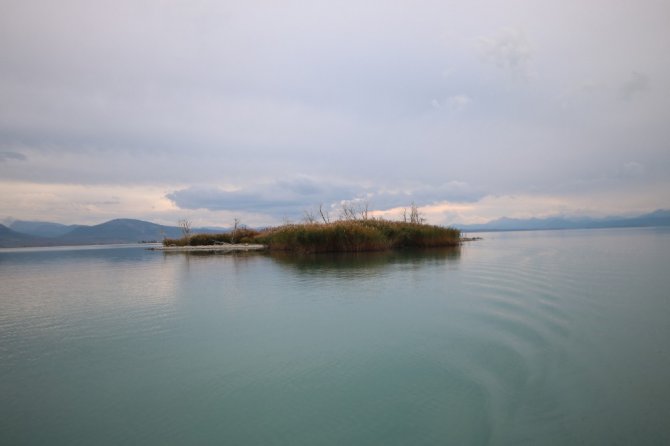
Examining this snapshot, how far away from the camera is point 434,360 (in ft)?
13.8

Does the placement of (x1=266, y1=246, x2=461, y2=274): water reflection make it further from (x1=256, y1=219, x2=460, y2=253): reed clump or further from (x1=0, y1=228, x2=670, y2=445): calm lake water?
(x1=0, y1=228, x2=670, y2=445): calm lake water

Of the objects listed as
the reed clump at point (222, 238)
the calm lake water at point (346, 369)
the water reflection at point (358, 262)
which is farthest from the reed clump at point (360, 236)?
the calm lake water at point (346, 369)

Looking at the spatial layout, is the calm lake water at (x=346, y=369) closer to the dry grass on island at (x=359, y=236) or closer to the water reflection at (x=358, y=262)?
the water reflection at (x=358, y=262)

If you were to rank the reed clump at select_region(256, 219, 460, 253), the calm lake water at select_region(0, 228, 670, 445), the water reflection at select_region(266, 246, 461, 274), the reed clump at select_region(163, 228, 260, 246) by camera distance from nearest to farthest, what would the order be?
the calm lake water at select_region(0, 228, 670, 445), the water reflection at select_region(266, 246, 461, 274), the reed clump at select_region(256, 219, 460, 253), the reed clump at select_region(163, 228, 260, 246)

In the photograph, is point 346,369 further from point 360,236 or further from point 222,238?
point 222,238

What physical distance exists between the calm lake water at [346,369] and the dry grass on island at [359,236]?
1345 cm

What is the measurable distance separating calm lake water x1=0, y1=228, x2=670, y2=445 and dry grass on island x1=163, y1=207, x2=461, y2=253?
44.1 feet

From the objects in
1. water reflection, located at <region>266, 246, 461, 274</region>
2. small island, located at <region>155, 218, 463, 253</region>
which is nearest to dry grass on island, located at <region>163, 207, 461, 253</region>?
small island, located at <region>155, 218, 463, 253</region>

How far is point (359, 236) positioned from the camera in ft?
70.9

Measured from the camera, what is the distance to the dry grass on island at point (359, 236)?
21734 millimetres

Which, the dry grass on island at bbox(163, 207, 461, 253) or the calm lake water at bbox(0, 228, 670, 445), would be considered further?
the dry grass on island at bbox(163, 207, 461, 253)

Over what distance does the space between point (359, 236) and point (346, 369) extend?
1765 centimetres

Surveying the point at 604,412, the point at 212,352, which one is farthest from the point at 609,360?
the point at 212,352

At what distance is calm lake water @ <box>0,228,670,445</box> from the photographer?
2867 mm
